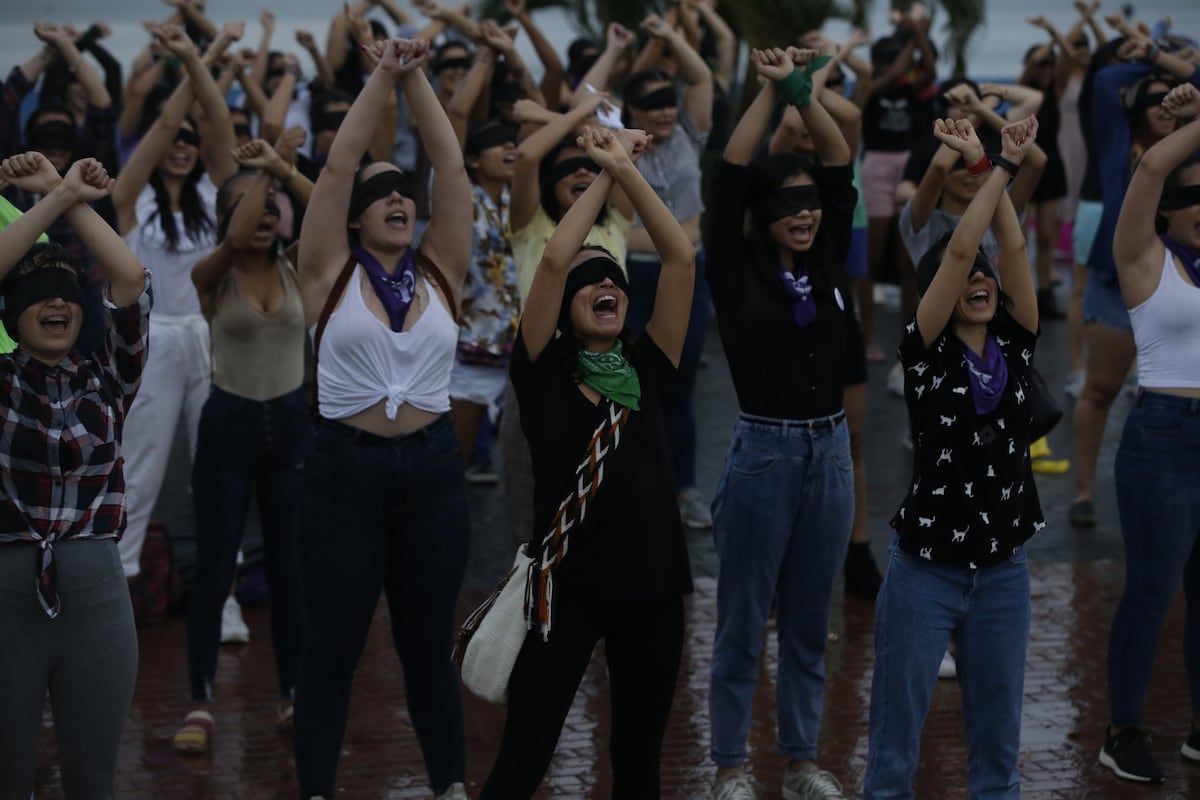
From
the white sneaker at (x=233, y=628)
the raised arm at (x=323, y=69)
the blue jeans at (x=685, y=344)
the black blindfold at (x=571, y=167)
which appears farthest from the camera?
the raised arm at (x=323, y=69)

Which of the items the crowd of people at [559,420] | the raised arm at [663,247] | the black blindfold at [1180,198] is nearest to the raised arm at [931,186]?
the crowd of people at [559,420]

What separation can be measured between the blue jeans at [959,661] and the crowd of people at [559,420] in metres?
0.01

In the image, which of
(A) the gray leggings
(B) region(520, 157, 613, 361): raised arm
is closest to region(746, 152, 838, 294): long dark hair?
(B) region(520, 157, 613, 361): raised arm

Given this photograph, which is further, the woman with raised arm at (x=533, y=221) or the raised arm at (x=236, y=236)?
the woman with raised arm at (x=533, y=221)

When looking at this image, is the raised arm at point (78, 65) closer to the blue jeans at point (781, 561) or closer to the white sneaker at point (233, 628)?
the white sneaker at point (233, 628)

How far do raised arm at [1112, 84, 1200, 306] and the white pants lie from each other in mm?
3819

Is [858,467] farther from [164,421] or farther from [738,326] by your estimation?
[164,421]

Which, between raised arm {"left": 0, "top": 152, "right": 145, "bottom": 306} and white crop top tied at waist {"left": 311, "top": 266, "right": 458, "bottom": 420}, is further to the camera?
white crop top tied at waist {"left": 311, "top": 266, "right": 458, "bottom": 420}

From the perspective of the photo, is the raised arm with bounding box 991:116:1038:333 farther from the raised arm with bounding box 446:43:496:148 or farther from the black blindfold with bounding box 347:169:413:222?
the raised arm with bounding box 446:43:496:148

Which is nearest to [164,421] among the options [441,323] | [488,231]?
[488,231]

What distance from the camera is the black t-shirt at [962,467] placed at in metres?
4.90

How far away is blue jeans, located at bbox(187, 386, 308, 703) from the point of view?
6.29 metres

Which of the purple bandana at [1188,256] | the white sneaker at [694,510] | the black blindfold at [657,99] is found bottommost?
the white sneaker at [694,510]

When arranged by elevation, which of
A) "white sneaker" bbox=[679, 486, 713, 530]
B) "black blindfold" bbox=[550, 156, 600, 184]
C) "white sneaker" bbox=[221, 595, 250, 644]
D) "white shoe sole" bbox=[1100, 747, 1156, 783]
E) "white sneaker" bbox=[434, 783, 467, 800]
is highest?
"black blindfold" bbox=[550, 156, 600, 184]
